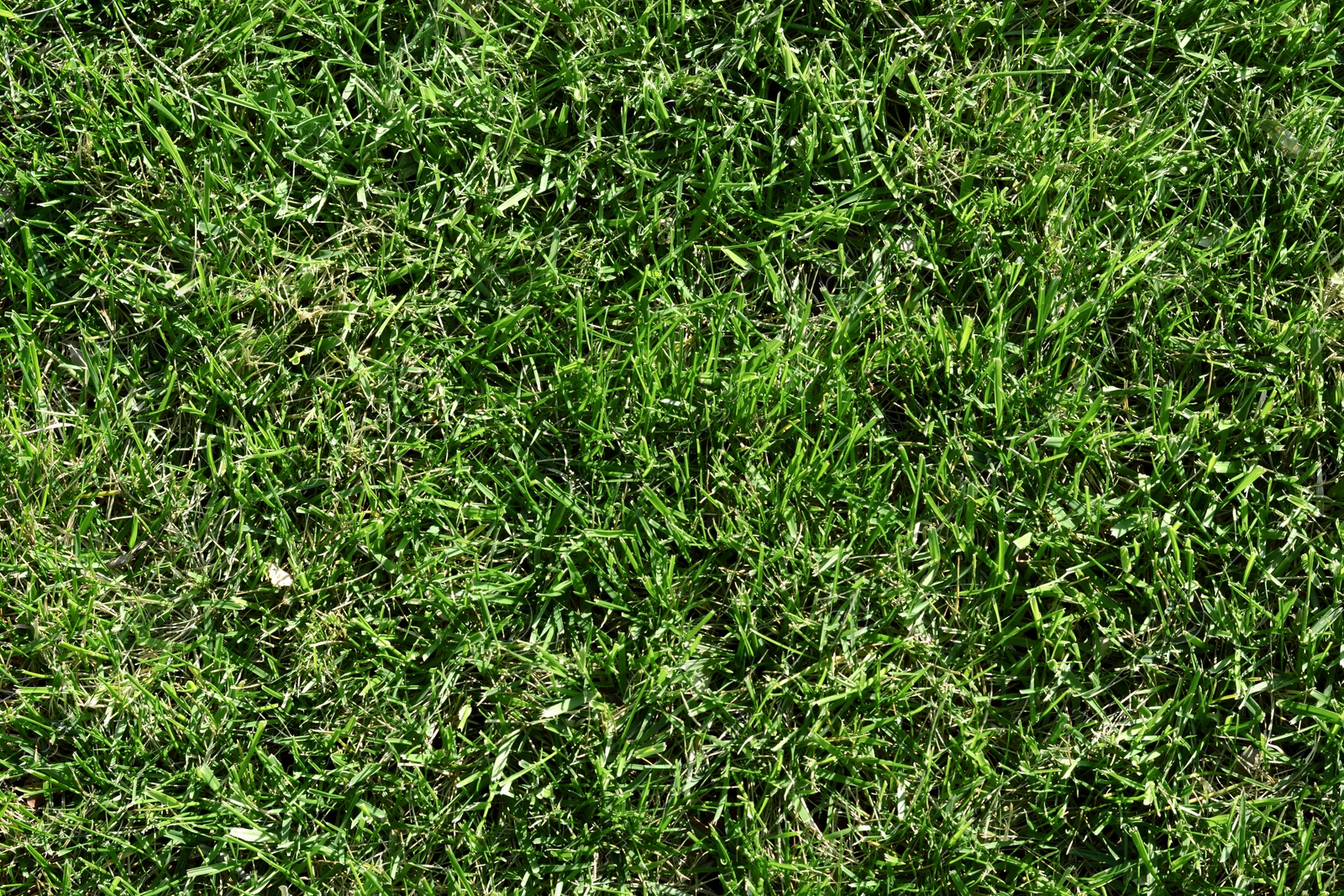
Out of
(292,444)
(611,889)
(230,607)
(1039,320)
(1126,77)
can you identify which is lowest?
(611,889)

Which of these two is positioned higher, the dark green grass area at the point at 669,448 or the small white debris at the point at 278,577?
the dark green grass area at the point at 669,448

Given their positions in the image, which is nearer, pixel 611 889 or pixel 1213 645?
pixel 611 889

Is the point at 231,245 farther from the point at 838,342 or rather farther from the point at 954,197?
the point at 954,197

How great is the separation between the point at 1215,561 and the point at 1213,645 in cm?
18

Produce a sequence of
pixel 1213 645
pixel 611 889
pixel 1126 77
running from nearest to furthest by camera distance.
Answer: pixel 611 889 → pixel 1213 645 → pixel 1126 77

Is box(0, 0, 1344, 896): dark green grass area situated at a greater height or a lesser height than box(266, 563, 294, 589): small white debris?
greater

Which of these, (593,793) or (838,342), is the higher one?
(838,342)

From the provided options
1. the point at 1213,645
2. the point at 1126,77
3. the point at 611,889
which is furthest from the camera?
the point at 1126,77

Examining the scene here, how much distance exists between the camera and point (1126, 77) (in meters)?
2.80

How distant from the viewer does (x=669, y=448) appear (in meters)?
2.58

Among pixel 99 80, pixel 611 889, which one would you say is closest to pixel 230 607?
pixel 611 889

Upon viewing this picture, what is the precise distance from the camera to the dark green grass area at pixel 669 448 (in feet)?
8.07

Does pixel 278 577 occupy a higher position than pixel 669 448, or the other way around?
pixel 669 448

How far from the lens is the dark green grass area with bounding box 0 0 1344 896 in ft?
8.07
